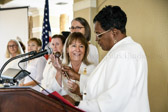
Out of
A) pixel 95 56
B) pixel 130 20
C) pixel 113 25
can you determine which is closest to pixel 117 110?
pixel 113 25

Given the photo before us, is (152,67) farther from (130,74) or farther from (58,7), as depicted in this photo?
(58,7)

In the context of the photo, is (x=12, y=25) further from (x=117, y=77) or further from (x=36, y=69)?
(x=117, y=77)

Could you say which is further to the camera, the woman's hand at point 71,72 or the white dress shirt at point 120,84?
the woman's hand at point 71,72

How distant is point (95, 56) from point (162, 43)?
94 cm

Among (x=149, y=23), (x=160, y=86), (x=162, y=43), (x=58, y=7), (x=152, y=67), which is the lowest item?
(x=160, y=86)

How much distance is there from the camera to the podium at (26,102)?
4.40ft

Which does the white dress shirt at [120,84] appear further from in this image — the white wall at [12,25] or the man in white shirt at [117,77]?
the white wall at [12,25]

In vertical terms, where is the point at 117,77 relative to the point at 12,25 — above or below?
below

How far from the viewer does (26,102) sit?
134 cm

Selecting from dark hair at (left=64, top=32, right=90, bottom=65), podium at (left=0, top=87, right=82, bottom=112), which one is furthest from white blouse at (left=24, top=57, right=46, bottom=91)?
podium at (left=0, top=87, right=82, bottom=112)

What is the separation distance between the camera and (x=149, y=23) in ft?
11.5

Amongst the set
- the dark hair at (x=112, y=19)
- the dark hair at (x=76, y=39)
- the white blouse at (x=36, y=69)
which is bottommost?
the white blouse at (x=36, y=69)

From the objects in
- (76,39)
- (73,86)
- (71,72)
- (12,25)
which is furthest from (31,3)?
(73,86)

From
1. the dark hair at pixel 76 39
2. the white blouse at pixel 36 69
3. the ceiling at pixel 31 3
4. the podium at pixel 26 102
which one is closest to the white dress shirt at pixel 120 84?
the podium at pixel 26 102
